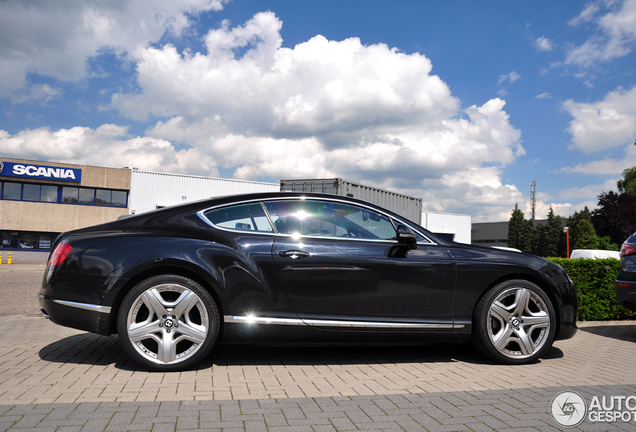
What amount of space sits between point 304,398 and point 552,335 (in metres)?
2.55

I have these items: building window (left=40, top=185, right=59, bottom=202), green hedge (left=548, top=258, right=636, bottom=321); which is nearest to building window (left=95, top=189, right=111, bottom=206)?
building window (left=40, top=185, right=59, bottom=202)

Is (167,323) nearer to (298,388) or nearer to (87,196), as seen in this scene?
(298,388)

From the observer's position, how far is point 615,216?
46.3 metres

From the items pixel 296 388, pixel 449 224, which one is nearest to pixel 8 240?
pixel 296 388

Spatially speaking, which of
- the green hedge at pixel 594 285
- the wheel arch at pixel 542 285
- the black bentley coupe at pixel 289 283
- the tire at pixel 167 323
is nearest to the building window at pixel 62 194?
the green hedge at pixel 594 285

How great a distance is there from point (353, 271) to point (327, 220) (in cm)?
54

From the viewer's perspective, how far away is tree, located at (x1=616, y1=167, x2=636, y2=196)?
178ft

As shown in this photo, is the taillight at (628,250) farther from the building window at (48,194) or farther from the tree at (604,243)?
the tree at (604,243)

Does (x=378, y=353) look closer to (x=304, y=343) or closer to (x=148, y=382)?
(x=304, y=343)

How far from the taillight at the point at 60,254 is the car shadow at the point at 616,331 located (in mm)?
6393

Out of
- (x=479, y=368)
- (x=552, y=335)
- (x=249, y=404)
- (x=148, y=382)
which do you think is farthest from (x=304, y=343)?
(x=552, y=335)

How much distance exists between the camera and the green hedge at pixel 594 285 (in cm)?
714

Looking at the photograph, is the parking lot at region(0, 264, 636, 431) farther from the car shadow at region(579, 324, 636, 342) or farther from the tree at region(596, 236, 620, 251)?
the tree at region(596, 236, 620, 251)

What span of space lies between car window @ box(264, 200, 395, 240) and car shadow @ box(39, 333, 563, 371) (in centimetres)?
106
